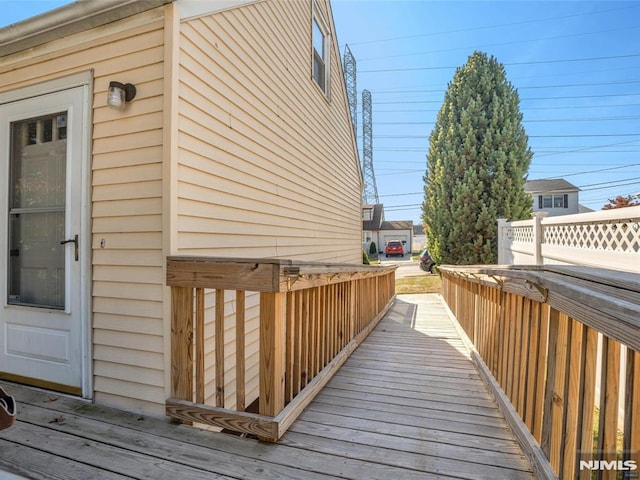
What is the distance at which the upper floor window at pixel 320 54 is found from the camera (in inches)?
217

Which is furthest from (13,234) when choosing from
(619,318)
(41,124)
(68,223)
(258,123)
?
(619,318)

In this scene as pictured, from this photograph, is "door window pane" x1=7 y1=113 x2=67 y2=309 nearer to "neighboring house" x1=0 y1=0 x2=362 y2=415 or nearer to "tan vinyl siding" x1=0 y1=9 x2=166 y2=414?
"neighboring house" x1=0 y1=0 x2=362 y2=415

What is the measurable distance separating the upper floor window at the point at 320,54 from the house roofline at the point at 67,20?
12.0 feet

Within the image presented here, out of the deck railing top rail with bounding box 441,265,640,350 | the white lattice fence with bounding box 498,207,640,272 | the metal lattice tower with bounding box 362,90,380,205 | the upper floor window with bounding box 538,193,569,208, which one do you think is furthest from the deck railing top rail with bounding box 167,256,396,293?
the metal lattice tower with bounding box 362,90,380,205

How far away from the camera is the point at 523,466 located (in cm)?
161

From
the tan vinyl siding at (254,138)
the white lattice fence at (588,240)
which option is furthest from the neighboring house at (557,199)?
the tan vinyl siding at (254,138)

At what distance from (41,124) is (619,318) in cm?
356

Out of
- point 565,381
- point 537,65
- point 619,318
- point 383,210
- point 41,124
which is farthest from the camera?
point 383,210

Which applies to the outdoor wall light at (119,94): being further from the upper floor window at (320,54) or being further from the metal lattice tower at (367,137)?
the metal lattice tower at (367,137)

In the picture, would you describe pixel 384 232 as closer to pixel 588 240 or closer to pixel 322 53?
pixel 322 53

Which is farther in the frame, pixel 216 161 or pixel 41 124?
pixel 216 161

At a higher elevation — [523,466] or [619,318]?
[619,318]

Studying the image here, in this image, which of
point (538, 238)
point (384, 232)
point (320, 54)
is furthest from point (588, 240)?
point (384, 232)

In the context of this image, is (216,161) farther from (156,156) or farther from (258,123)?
(258,123)
